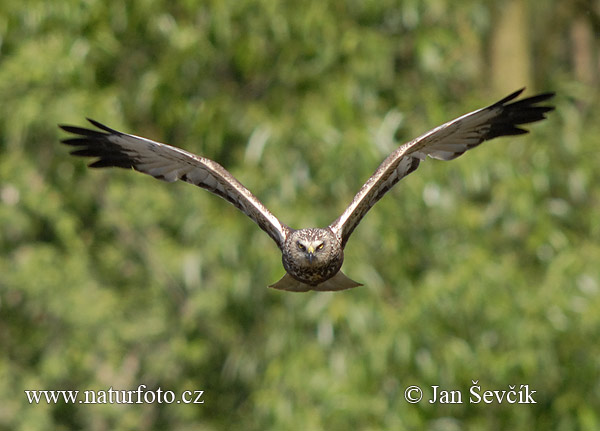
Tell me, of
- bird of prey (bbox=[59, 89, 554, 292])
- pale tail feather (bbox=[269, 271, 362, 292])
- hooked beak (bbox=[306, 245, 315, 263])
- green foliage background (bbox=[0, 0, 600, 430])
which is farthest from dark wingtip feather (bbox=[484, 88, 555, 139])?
green foliage background (bbox=[0, 0, 600, 430])

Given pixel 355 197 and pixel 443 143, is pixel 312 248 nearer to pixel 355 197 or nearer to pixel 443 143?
pixel 355 197

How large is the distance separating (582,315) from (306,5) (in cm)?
276

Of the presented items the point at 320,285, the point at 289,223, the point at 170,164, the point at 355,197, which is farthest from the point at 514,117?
the point at 289,223

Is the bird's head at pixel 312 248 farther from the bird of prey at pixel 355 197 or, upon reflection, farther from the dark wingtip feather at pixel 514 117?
the dark wingtip feather at pixel 514 117

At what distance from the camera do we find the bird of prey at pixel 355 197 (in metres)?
4.12

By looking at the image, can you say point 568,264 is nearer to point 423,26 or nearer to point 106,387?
point 423,26

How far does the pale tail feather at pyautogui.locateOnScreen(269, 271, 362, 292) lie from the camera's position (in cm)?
424

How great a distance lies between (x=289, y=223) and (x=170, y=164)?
2497 mm

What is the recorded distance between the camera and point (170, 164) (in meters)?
4.80

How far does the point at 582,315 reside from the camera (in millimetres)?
7379

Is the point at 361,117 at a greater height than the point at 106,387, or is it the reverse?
the point at 361,117

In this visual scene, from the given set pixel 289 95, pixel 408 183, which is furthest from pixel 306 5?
pixel 408 183

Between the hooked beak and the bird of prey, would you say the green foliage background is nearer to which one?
the bird of prey

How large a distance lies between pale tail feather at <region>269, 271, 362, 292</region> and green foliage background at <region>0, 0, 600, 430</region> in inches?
113
